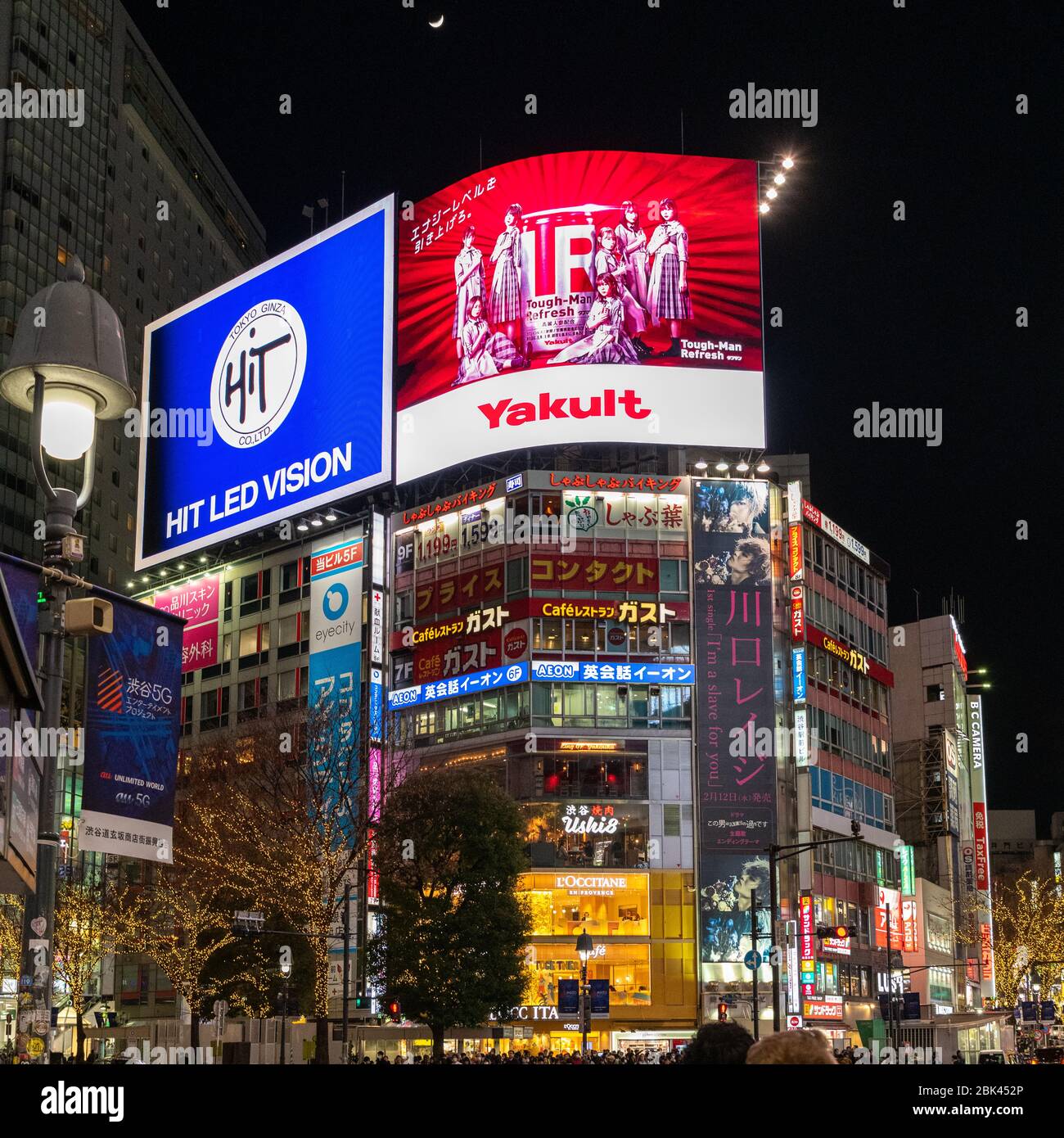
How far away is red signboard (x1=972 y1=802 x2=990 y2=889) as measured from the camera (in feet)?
359

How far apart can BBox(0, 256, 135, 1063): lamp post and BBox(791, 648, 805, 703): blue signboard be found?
210ft

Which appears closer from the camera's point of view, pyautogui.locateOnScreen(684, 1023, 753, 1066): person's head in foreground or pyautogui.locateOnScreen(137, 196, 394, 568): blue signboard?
pyautogui.locateOnScreen(684, 1023, 753, 1066): person's head in foreground

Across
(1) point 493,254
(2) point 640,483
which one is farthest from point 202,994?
(1) point 493,254

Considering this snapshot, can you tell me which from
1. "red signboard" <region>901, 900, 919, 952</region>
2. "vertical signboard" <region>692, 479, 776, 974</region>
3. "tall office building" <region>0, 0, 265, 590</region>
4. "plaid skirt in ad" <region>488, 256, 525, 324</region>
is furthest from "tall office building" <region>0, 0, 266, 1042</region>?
"red signboard" <region>901, 900, 919, 952</region>

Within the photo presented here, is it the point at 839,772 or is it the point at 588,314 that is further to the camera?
the point at 839,772

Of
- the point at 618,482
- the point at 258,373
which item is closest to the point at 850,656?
the point at 618,482

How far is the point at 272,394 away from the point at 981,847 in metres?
70.5

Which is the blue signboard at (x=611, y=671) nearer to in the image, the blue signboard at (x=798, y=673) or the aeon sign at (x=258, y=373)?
the blue signboard at (x=798, y=673)

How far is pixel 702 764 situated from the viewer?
71.7 metres

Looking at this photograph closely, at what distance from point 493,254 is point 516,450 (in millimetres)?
10191

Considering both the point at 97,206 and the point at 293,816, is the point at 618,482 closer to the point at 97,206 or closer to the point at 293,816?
the point at 293,816

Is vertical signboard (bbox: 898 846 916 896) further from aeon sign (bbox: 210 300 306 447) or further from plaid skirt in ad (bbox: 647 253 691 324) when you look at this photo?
aeon sign (bbox: 210 300 306 447)

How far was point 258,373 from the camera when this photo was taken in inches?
2771
